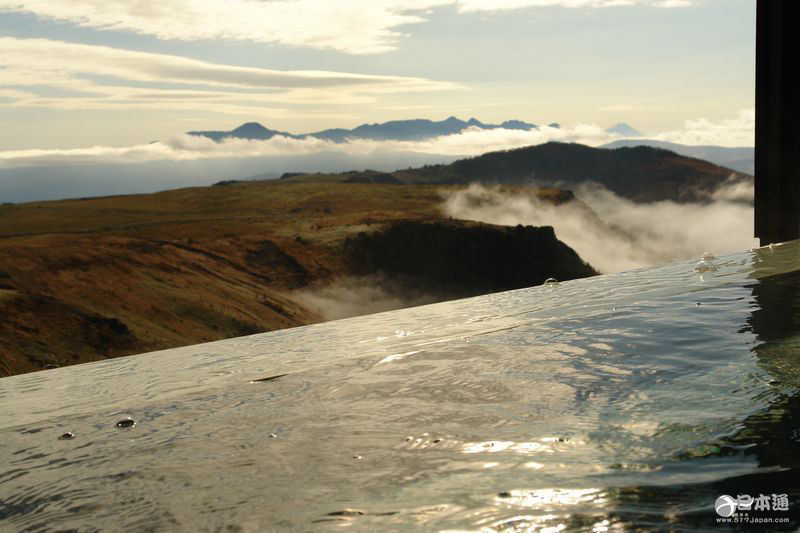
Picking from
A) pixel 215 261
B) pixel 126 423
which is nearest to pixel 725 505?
pixel 126 423

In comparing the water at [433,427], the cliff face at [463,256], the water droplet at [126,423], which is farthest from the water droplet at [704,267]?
the cliff face at [463,256]

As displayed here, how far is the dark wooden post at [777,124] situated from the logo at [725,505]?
6.47 meters

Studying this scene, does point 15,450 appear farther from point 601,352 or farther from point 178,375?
point 601,352

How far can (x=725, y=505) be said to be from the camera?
2145mm

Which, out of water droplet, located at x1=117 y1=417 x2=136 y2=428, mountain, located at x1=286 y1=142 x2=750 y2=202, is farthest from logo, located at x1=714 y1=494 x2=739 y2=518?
mountain, located at x1=286 y1=142 x2=750 y2=202

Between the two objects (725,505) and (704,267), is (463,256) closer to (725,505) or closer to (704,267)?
(704,267)

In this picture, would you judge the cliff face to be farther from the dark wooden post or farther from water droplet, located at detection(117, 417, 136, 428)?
water droplet, located at detection(117, 417, 136, 428)

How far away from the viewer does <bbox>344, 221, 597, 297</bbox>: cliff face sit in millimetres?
49812

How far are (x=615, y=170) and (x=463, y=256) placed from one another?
95274 millimetres

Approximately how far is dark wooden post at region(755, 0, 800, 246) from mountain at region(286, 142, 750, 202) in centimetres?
12530

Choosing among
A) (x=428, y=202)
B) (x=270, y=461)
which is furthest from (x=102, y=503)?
(x=428, y=202)

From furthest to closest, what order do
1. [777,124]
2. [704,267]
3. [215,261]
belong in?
[215,261] < [777,124] < [704,267]

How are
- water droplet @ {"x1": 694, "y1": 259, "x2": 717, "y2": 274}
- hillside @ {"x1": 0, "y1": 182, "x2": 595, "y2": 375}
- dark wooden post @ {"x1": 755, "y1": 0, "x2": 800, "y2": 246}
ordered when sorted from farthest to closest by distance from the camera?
hillside @ {"x1": 0, "y1": 182, "x2": 595, "y2": 375} < dark wooden post @ {"x1": 755, "y1": 0, "x2": 800, "y2": 246} < water droplet @ {"x1": 694, "y1": 259, "x2": 717, "y2": 274}

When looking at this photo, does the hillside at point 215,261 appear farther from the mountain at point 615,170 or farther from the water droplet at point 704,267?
the mountain at point 615,170
